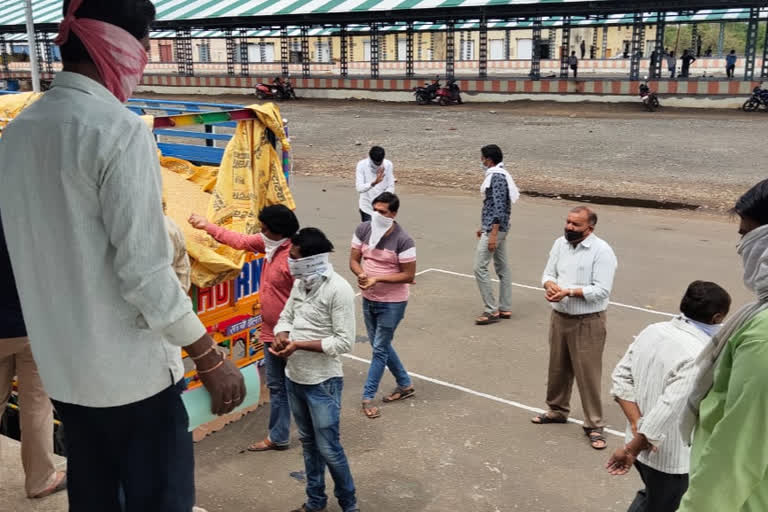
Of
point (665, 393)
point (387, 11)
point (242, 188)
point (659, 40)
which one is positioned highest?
point (387, 11)

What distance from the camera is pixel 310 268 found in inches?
170

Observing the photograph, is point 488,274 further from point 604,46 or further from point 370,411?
point 604,46

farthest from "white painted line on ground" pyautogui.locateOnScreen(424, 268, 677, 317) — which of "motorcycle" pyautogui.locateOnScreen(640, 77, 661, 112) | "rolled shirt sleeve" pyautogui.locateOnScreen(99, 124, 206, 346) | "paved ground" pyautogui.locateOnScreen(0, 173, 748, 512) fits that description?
"motorcycle" pyautogui.locateOnScreen(640, 77, 661, 112)

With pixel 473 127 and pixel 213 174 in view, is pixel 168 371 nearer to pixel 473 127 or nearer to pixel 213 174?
pixel 213 174

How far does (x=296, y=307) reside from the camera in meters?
4.45

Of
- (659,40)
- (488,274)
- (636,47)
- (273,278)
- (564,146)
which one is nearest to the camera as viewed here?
(273,278)

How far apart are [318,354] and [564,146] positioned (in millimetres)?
18193

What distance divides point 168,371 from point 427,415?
3.99 metres

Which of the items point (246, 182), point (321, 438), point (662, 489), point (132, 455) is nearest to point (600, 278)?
point (662, 489)

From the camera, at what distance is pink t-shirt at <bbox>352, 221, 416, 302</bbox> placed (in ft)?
19.5

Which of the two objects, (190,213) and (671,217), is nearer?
(190,213)

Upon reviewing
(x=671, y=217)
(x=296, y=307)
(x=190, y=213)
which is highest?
(x=190, y=213)

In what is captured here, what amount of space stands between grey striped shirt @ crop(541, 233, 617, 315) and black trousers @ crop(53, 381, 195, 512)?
3667 millimetres

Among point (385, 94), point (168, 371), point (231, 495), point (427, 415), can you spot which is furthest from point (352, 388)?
point (385, 94)
